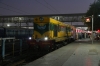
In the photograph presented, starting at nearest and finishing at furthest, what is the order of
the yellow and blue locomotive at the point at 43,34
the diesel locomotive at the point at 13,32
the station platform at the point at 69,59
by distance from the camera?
the station platform at the point at 69,59, the yellow and blue locomotive at the point at 43,34, the diesel locomotive at the point at 13,32

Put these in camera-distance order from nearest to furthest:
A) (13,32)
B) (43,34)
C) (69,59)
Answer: (69,59) → (43,34) → (13,32)

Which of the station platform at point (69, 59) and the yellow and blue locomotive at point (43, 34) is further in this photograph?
the yellow and blue locomotive at point (43, 34)

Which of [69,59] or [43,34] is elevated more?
[43,34]

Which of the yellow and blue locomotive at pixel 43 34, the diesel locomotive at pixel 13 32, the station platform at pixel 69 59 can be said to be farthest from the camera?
the diesel locomotive at pixel 13 32

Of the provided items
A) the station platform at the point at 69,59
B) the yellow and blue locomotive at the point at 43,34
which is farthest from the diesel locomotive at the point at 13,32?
the station platform at the point at 69,59

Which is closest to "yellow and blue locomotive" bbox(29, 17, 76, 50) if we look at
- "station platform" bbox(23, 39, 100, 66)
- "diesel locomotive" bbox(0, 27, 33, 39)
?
"station platform" bbox(23, 39, 100, 66)

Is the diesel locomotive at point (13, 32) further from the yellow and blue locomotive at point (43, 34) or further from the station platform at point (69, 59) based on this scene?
the station platform at point (69, 59)

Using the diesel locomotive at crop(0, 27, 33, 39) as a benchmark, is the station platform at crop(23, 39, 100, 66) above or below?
below

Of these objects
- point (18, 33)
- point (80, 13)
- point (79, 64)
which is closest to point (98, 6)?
point (18, 33)

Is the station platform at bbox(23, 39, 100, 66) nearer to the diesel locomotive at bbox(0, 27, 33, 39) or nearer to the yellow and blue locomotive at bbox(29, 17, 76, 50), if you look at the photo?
the yellow and blue locomotive at bbox(29, 17, 76, 50)

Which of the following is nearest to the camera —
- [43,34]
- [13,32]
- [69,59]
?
[69,59]

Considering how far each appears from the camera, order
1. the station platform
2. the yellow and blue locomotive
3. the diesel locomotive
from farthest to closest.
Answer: the diesel locomotive, the yellow and blue locomotive, the station platform

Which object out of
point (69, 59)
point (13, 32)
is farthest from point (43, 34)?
point (13, 32)

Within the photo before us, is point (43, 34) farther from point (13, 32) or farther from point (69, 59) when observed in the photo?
point (13, 32)
